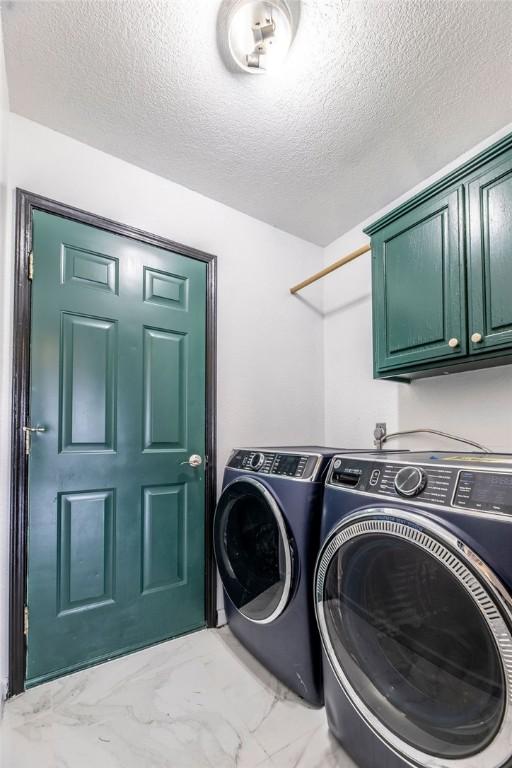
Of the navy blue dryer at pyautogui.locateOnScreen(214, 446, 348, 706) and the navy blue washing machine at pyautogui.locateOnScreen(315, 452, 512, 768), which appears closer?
the navy blue washing machine at pyautogui.locateOnScreen(315, 452, 512, 768)

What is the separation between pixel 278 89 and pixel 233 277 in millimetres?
948

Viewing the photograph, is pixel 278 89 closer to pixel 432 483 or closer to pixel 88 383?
pixel 88 383

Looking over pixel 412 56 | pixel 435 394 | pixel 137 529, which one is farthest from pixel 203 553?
pixel 412 56

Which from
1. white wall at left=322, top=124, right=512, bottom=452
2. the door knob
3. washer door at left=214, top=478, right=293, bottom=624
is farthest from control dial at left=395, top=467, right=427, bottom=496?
the door knob

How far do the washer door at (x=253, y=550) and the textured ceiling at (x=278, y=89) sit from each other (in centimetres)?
159

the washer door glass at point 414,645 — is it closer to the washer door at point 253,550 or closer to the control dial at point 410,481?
the control dial at point 410,481

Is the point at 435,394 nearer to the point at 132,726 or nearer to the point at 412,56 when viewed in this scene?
the point at 412,56

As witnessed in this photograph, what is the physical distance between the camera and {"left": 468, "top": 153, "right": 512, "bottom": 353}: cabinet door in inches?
52.6

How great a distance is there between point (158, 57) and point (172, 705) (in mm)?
2400

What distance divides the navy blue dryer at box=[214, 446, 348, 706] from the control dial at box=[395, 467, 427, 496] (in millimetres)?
408

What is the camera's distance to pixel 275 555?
4.85 ft

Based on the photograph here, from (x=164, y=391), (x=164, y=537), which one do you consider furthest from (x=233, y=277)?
(x=164, y=537)

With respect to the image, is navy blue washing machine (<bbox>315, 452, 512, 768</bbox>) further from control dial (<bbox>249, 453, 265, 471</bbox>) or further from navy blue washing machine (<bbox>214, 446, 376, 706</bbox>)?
control dial (<bbox>249, 453, 265, 471</bbox>)

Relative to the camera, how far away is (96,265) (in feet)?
5.68
